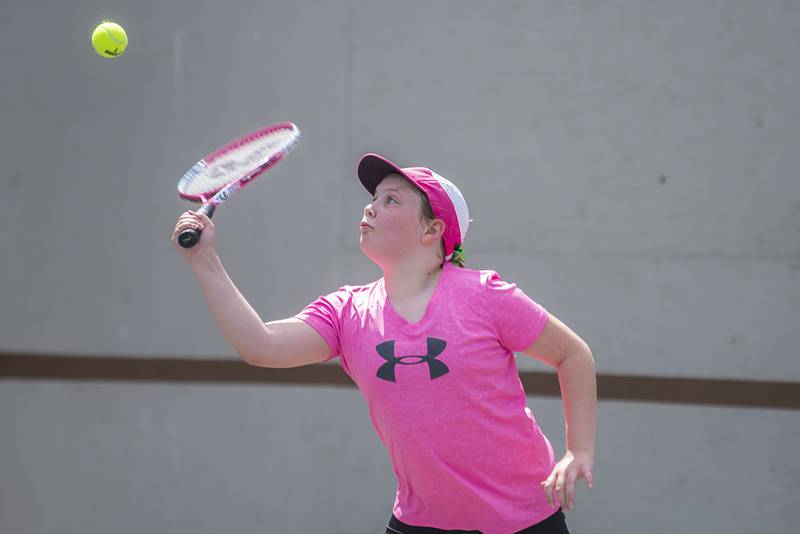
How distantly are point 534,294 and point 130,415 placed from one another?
2.11 meters

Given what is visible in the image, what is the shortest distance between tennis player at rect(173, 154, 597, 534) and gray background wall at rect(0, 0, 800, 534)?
1.97 m

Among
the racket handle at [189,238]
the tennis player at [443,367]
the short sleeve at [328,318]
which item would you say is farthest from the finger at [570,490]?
the racket handle at [189,238]

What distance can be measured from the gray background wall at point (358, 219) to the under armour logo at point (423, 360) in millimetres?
2153

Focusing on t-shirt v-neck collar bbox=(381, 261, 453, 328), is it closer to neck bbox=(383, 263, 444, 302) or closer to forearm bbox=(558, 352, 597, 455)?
neck bbox=(383, 263, 444, 302)

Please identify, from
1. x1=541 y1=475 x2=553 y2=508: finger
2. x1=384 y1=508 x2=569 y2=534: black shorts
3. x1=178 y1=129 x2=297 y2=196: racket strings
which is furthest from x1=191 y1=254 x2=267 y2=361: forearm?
x1=541 y1=475 x2=553 y2=508: finger

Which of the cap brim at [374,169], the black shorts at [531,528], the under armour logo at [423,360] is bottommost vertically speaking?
the black shorts at [531,528]

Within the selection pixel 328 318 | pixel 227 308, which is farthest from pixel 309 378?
pixel 227 308

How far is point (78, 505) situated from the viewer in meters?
4.79

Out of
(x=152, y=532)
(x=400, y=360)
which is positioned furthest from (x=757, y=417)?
(x=152, y=532)

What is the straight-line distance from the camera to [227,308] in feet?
8.13

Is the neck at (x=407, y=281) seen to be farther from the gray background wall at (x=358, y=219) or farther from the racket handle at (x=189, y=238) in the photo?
the gray background wall at (x=358, y=219)

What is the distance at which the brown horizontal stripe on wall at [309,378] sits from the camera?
451 centimetres

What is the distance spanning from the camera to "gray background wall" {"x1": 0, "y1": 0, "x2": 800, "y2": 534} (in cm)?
452

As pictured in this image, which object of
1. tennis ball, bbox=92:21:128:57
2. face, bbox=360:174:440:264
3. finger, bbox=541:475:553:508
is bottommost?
finger, bbox=541:475:553:508
